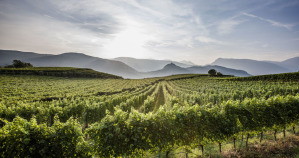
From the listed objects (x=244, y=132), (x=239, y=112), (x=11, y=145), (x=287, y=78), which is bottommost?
(x=244, y=132)

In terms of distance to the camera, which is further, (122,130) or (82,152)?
(122,130)

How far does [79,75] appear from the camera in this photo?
4067 inches

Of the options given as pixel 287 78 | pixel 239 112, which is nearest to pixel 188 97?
pixel 239 112

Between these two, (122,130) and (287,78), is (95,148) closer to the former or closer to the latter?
(122,130)

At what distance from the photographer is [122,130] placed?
816cm

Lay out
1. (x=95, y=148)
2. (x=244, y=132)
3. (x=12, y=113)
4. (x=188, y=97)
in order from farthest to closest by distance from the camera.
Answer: (x=188, y=97) < (x=12, y=113) < (x=244, y=132) < (x=95, y=148)

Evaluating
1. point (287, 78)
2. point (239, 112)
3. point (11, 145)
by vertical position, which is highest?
point (287, 78)

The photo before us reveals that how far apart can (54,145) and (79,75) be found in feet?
361

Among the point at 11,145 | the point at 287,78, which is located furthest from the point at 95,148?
the point at 287,78

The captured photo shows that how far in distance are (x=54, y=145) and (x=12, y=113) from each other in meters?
10.4

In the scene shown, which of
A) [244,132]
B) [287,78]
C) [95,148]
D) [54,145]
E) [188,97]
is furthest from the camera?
[287,78]

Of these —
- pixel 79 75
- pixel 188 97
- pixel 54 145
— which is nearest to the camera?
pixel 54 145

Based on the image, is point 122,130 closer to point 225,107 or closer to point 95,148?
point 95,148

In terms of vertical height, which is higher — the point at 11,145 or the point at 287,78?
the point at 287,78
